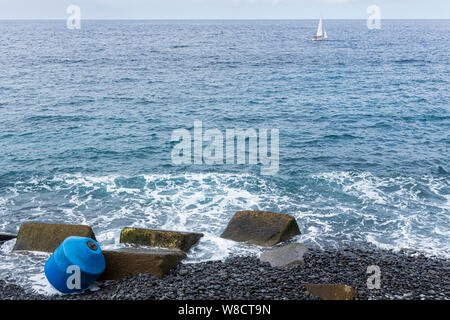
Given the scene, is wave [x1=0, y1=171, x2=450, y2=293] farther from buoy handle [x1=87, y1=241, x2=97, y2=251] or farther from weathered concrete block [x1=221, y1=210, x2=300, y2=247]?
buoy handle [x1=87, y1=241, x2=97, y2=251]

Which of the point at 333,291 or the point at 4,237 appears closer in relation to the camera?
the point at 333,291

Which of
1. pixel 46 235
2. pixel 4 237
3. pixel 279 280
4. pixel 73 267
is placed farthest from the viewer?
pixel 4 237

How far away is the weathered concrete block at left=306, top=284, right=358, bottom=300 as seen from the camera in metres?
12.4

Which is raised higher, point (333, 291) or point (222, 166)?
point (222, 166)

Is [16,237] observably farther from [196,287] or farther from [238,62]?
[238,62]

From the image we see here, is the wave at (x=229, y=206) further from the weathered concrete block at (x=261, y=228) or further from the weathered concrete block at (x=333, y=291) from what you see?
the weathered concrete block at (x=333, y=291)

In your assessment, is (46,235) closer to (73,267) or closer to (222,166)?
(73,267)

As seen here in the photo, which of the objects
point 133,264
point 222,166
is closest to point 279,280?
point 133,264

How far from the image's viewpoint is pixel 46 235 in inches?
674

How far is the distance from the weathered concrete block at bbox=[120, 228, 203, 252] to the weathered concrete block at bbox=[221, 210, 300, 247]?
1917 millimetres

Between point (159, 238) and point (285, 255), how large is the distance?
201 inches

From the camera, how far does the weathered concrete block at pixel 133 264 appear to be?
1466cm

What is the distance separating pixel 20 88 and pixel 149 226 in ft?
123
